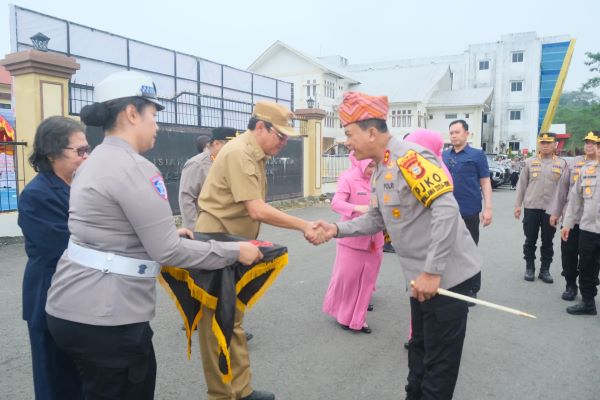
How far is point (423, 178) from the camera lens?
88.2 inches

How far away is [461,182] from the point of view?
526 cm

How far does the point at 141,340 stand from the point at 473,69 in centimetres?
5132

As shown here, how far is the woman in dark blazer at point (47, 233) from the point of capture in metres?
2.27

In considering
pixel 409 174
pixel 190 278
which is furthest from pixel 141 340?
pixel 409 174

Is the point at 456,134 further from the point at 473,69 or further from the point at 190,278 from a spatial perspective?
the point at 473,69

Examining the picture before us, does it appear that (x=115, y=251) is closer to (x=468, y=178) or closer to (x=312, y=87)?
(x=468, y=178)

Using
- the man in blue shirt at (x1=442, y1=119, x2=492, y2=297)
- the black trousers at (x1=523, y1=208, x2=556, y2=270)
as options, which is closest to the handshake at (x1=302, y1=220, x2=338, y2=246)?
the man in blue shirt at (x1=442, y1=119, x2=492, y2=297)

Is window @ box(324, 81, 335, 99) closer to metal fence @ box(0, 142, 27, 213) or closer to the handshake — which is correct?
metal fence @ box(0, 142, 27, 213)

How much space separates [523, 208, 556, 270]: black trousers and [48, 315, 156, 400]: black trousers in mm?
5848

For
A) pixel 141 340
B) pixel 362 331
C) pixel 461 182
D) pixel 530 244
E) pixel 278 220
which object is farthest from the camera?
pixel 530 244

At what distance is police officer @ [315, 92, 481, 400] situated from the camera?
2.23m

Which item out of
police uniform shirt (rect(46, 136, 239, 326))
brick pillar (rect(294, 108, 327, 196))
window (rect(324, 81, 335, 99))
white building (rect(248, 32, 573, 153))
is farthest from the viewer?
white building (rect(248, 32, 573, 153))

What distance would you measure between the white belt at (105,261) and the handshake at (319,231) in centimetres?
152


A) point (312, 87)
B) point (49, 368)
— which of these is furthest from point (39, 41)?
point (312, 87)
